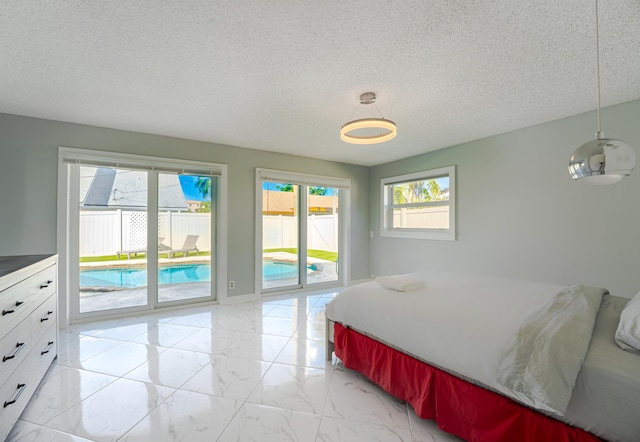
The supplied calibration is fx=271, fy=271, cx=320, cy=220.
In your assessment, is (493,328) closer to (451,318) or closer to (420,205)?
(451,318)

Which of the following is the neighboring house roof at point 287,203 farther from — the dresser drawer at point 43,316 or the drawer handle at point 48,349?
the drawer handle at point 48,349

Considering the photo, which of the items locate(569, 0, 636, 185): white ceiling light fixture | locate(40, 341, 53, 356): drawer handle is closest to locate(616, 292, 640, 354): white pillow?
locate(569, 0, 636, 185): white ceiling light fixture

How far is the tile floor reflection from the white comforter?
467 millimetres

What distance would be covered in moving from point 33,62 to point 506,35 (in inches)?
131

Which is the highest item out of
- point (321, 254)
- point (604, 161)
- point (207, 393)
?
point (604, 161)

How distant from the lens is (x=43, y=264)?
2070 mm

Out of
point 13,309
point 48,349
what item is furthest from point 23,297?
point 48,349

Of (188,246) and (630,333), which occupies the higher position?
(188,246)

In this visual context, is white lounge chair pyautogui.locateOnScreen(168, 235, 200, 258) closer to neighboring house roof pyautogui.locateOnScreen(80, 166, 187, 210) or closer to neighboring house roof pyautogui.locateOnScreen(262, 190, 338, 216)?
neighboring house roof pyautogui.locateOnScreen(80, 166, 187, 210)

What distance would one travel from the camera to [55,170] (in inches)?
123

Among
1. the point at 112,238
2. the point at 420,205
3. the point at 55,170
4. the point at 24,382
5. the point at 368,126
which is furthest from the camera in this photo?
the point at 420,205

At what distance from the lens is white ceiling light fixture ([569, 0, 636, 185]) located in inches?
47.9

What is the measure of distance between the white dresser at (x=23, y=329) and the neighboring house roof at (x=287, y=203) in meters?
2.74

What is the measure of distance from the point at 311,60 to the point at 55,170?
3.24 metres
